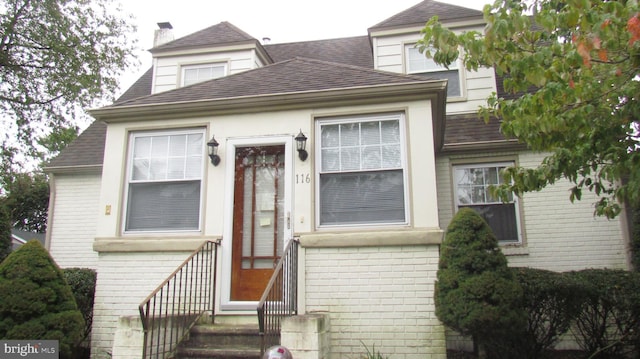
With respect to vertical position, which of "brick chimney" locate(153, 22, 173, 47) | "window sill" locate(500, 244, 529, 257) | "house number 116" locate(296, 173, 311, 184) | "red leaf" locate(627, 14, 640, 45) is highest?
"brick chimney" locate(153, 22, 173, 47)

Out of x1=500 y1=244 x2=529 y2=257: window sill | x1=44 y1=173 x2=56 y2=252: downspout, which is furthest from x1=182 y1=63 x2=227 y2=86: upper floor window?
x1=500 y1=244 x2=529 y2=257: window sill

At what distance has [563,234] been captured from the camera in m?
7.68

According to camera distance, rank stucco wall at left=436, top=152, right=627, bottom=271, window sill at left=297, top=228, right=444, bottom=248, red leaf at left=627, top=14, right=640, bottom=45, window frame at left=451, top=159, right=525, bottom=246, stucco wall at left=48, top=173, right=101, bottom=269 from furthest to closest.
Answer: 1. stucco wall at left=48, top=173, right=101, bottom=269
2. window frame at left=451, top=159, right=525, bottom=246
3. stucco wall at left=436, top=152, right=627, bottom=271
4. window sill at left=297, top=228, right=444, bottom=248
5. red leaf at left=627, top=14, right=640, bottom=45

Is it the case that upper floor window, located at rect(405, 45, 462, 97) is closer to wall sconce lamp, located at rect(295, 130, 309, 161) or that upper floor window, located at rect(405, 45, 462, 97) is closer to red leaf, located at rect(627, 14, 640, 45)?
wall sconce lamp, located at rect(295, 130, 309, 161)

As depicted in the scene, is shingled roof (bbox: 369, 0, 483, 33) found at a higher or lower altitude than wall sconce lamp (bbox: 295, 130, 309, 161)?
higher

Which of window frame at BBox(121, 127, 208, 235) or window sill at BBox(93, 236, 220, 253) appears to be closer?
window sill at BBox(93, 236, 220, 253)

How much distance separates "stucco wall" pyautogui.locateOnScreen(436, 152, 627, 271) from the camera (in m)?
7.51

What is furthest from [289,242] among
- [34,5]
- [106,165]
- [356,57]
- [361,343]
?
[34,5]

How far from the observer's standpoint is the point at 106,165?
6.59 meters

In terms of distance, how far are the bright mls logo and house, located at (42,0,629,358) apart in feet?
2.52

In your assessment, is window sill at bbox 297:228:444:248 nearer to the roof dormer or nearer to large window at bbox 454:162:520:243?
large window at bbox 454:162:520:243

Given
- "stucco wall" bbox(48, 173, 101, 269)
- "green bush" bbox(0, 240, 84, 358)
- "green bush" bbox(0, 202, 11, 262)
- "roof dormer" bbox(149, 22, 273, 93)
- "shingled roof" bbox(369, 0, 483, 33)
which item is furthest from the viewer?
"roof dormer" bbox(149, 22, 273, 93)

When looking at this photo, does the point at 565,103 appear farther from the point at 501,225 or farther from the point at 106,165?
the point at 106,165

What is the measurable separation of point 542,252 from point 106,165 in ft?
21.8
